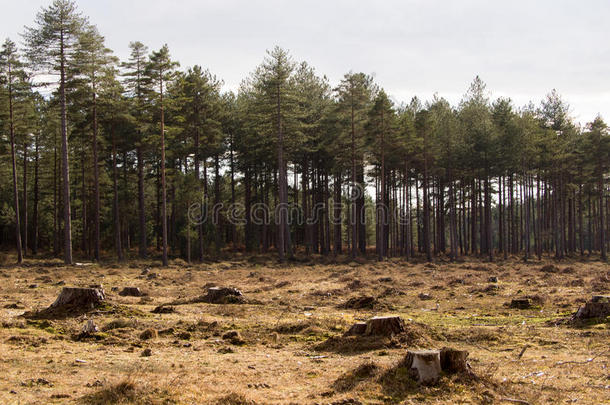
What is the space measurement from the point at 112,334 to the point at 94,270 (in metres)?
18.6

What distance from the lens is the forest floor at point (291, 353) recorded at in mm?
6336

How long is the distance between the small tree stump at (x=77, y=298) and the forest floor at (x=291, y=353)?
423 millimetres

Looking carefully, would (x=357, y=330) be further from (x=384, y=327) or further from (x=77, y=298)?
(x=77, y=298)

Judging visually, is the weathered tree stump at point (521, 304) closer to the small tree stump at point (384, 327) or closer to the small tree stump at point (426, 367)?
the small tree stump at point (384, 327)

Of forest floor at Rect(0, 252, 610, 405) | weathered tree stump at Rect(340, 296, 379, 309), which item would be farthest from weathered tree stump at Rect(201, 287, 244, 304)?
weathered tree stump at Rect(340, 296, 379, 309)

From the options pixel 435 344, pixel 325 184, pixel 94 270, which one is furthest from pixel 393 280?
pixel 325 184

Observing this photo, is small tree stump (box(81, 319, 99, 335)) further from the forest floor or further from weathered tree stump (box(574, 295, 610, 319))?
weathered tree stump (box(574, 295, 610, 319))

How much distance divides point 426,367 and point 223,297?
30.9 ft

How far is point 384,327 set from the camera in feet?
31.6

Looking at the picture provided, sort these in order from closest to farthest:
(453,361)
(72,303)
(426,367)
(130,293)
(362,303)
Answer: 1. (426,367)
2. (453,361)
3. (72,303)
4. (362,303)
5. (130,293)

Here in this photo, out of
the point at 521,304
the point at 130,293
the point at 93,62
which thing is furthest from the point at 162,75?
the point at 521,304

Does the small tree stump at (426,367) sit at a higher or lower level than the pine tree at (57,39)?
lower

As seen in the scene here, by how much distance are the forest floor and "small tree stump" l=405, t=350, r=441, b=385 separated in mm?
164

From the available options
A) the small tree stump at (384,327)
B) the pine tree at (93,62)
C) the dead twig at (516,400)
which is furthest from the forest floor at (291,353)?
the pine tree at (93,62)
